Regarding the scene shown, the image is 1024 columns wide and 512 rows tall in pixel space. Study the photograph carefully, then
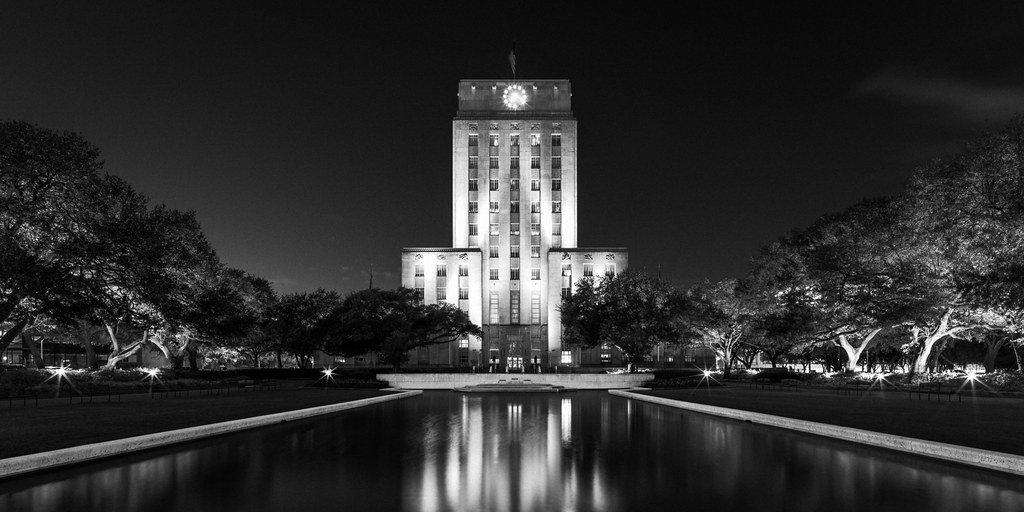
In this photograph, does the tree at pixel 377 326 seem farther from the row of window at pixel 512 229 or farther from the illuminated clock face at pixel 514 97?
the illuminated clock face at pixel 514 97

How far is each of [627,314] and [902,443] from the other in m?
46.2

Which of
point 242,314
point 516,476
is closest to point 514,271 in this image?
point 242,314

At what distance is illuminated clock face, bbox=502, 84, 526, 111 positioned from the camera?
11538 centimetres

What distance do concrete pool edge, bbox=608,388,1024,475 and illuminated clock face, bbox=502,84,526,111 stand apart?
93.4m

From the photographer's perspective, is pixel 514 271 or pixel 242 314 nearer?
pixel 242 314

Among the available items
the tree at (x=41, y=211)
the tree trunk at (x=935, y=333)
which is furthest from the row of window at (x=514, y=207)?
the tree at (x=41, y=211)

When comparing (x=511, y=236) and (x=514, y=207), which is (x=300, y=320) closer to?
(x=511, y=236)

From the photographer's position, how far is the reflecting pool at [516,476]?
1166 cm

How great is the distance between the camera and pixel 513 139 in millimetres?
114250

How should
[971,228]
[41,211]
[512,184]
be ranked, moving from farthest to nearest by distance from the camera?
1. [512,184]
2. [971,228]
3. [41,211]

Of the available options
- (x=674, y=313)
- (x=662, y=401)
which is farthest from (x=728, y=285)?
(x=662, y=401)

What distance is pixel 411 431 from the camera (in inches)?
904

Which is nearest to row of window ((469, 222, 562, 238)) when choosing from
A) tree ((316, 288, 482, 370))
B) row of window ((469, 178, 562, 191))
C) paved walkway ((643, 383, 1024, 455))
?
row of window ((469, 178, 562, 191))

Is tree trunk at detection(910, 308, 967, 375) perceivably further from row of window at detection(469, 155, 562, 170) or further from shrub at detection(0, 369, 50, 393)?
row of window at detection(469, 155, 562, 170)
